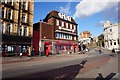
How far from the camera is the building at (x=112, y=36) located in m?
78.4

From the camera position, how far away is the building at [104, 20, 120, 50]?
78.4m

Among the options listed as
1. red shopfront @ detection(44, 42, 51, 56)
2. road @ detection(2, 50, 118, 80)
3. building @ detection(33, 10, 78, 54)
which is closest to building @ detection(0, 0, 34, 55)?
building @ detection(33, 10, 78, 54)

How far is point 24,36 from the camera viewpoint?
3406cm

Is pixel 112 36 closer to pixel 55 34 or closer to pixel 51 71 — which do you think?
pixel 55 34

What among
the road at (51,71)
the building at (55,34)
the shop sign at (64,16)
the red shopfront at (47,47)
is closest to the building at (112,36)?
the building at (55,34)

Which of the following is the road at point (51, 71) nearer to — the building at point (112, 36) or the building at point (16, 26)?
the building at point (16, 26)

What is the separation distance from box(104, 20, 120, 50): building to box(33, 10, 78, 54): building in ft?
102

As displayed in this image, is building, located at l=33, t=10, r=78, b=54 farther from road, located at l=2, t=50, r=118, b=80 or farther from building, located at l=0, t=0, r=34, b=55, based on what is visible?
road, located at l=2, t=50, r=118, b=80

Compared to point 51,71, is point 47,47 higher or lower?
higher

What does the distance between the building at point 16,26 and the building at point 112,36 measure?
170ft

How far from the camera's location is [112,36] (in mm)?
81125

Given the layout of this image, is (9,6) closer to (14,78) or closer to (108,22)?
(14,78)

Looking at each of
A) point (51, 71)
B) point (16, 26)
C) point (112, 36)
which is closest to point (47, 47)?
point (16, 26)

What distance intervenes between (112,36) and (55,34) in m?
44.7
